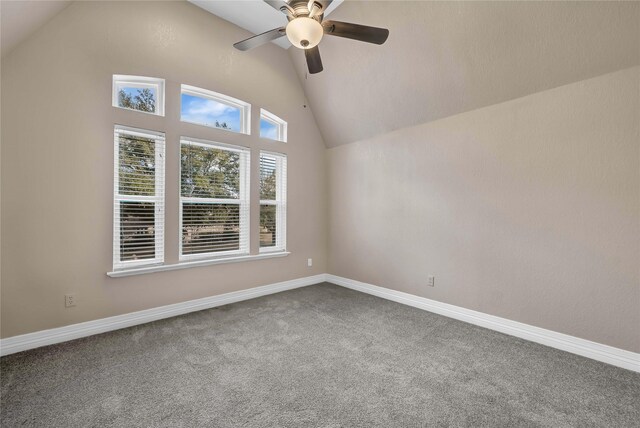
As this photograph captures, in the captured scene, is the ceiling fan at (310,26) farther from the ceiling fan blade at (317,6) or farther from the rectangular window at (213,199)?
the rectangular window at (213,199)

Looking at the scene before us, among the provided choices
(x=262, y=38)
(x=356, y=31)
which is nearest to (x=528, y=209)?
(x=356, y=31)

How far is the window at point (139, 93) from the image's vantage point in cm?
313

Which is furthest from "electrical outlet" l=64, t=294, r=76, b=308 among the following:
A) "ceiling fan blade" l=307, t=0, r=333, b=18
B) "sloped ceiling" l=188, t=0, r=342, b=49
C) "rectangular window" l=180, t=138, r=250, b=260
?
"sloped ceiling" l=188, t=0, r=342, b=49

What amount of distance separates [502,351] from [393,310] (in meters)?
1.27

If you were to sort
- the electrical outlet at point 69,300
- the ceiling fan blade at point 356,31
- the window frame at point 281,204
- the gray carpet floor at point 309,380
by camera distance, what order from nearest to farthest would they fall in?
the gray carpet floor at point 309,380 → the ceiling fan blade at point 356,31 → the electrical outlet at point 69,300 → the window frame at point 281,204

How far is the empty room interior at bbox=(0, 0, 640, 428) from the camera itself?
2.06m

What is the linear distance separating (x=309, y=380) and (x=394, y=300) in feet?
7.21

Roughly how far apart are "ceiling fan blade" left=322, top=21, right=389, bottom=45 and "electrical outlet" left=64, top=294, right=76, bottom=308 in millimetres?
3306

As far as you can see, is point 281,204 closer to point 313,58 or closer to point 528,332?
point 313,58

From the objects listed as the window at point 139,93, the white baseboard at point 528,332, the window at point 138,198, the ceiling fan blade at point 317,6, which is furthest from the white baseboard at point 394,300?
the ceiling fan blade at point 317,6

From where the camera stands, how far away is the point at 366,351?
103 inches

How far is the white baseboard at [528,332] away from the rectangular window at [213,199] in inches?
88.6

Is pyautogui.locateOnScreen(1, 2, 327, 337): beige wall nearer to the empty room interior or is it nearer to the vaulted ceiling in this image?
the empty room interior

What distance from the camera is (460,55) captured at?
2980 millimetres
